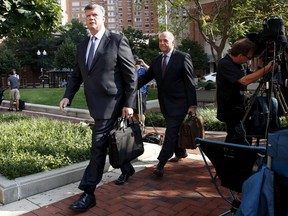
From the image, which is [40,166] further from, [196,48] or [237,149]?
[196,48]

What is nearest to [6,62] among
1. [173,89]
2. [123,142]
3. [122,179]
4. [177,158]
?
[177,158]

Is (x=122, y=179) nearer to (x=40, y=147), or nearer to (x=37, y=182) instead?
(x=37, y=182)

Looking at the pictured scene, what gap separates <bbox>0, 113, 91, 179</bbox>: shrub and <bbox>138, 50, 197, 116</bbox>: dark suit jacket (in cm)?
148

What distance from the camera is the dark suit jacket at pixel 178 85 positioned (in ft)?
14.6

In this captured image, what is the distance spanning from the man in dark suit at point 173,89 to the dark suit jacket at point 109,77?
990mm

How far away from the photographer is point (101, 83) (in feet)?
11.5

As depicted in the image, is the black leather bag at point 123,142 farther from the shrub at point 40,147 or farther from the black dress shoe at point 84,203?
the shrub at point 40,147

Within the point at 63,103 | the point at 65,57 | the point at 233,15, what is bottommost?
the point at 63,103

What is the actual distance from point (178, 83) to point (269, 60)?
1.53 meters

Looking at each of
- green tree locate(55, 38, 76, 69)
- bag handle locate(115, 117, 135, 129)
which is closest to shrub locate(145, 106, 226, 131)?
bag handle locate(115, 117, 135, 129)

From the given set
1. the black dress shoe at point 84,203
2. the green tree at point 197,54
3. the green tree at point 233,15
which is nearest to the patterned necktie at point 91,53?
the black dress shoe at point 84,203

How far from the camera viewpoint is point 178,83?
14.9 feet

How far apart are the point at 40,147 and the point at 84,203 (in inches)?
69.2

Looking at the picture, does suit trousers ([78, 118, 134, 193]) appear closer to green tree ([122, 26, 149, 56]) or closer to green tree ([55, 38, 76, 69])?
green tree ([55, 38, 76, 69])
